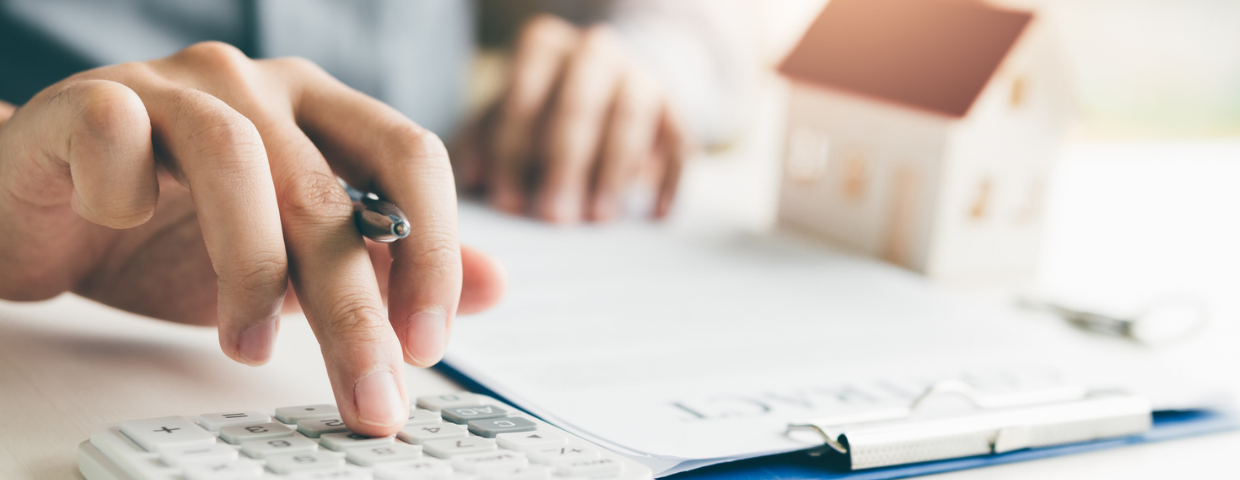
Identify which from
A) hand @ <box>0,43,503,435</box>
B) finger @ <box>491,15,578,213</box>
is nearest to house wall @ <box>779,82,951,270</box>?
finger @ <box>491,15,578,213</box>

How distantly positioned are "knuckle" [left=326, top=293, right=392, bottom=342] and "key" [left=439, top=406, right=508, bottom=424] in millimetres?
40

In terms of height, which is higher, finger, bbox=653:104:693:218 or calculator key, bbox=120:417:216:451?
finger, bbox=653:104:693:218

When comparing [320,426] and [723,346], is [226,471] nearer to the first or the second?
[320,426]

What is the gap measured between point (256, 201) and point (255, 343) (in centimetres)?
5

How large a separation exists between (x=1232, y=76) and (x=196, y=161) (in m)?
3.31

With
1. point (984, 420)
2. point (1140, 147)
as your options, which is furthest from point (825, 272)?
point (1140, 147)

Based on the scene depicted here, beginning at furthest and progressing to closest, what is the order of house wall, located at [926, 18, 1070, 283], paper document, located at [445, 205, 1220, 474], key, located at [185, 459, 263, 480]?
1. house wall, located at [926, 18, 1070, 283]
2. paper document, located at [445, 205, 1220, 474]
3. key, located at [185, 459, 263, 480]

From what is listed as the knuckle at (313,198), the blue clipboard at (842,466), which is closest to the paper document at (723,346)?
the blue clipboard at (842,466)

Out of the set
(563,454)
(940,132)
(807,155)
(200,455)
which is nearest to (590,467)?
(563,454)

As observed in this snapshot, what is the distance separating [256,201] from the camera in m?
0.35

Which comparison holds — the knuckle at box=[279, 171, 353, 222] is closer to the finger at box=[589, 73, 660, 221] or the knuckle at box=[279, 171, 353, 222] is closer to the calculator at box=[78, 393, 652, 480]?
the calculator at box=[78, 393, 652, 480]

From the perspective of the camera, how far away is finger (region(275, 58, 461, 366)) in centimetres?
37

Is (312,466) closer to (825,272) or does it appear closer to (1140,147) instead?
(825,272)

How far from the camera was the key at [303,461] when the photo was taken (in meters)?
0.29
